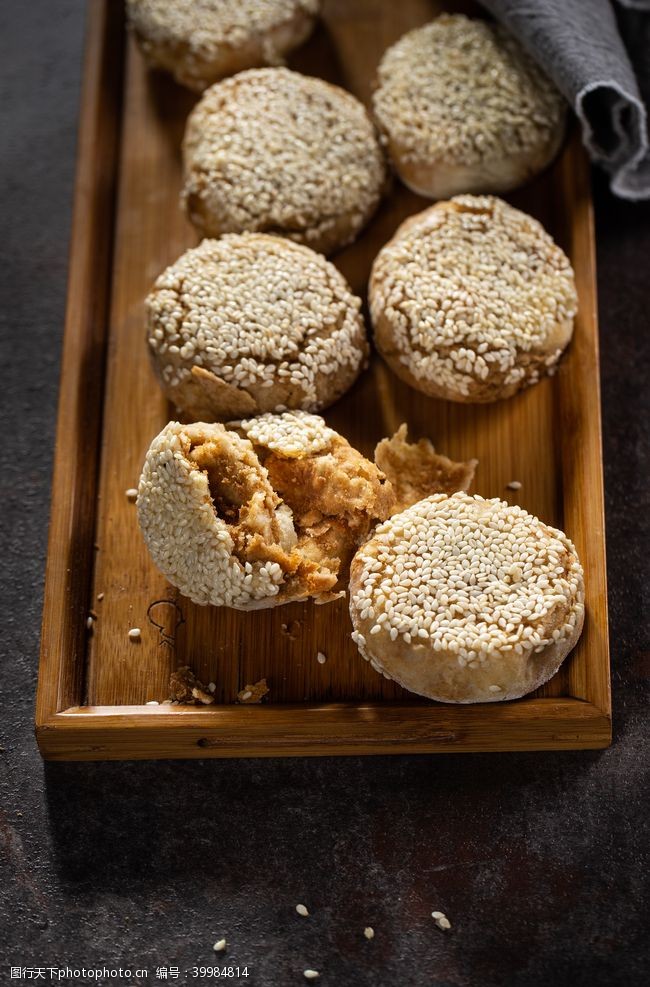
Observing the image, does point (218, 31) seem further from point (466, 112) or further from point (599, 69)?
point (599, 69)

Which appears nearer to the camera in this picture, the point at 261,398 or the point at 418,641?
the point at 418,641

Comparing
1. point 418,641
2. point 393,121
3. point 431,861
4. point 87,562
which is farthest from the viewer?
point 393,121

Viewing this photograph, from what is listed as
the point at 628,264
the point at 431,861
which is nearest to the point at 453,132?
the point at 628,264

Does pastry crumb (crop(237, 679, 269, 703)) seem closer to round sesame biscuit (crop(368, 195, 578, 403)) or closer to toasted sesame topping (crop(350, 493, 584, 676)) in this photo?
toasted sesame topping (crop(350, 493, 584, 676))

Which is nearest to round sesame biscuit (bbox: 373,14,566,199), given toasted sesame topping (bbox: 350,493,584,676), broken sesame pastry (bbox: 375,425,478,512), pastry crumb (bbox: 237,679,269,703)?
broken sesame pastry (bbox: 375,425,478,512)

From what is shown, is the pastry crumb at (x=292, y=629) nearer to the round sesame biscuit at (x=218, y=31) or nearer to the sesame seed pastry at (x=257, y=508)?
the sesame seed pastry at (x=257, y=508)

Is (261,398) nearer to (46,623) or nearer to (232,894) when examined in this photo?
(46,623)

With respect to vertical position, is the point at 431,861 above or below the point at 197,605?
below

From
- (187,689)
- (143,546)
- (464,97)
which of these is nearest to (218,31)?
(464,97)
